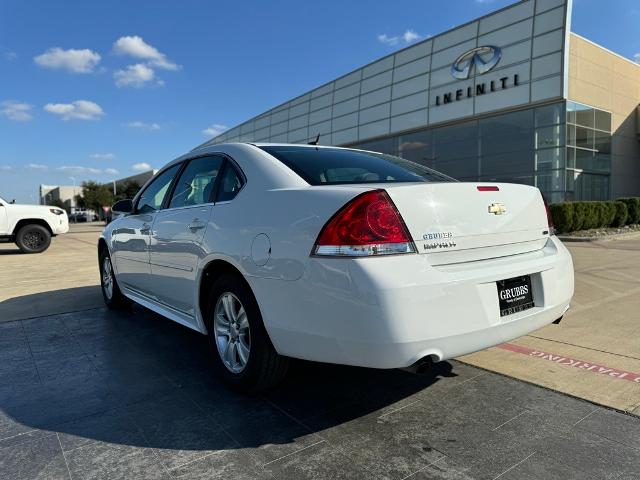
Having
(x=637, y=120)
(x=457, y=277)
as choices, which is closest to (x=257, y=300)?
(x=457, y=277)

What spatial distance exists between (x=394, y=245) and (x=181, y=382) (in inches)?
76.7

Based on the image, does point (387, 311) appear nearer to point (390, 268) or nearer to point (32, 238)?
point (390, 268)

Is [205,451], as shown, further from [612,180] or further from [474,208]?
[612,180]

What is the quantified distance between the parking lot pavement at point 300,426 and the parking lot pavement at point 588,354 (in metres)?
0.20

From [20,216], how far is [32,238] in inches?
28.3

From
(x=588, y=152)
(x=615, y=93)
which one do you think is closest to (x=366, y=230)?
(x=588, y=152)

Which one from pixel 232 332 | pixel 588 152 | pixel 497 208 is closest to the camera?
pixel 497 208

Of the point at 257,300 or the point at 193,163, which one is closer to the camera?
the point at 257,300

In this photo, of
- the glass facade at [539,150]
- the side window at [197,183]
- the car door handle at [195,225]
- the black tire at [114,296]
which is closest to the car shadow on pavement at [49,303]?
the black tire at [114,296]

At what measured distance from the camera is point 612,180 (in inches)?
903

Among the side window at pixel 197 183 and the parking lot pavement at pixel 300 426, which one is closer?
the parking lot pavement at pixel 300 426

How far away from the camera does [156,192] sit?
4.75 meters

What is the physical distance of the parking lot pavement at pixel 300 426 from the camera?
2.39 m

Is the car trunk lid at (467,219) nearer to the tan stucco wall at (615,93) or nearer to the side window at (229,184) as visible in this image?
the side window at (229,184)
